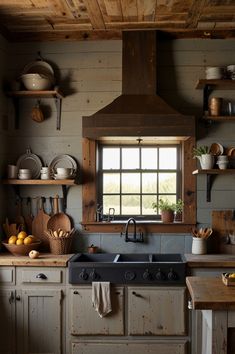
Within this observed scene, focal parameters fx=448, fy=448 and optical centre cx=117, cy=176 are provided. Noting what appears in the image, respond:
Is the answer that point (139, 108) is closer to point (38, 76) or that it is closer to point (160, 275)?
point (38, 76)

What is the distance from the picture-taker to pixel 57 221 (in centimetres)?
405

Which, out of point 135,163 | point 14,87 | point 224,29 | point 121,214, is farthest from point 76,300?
point 224,29

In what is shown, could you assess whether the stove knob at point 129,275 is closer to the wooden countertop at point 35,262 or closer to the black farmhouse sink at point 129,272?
the black farmhouse sink at point 129,272

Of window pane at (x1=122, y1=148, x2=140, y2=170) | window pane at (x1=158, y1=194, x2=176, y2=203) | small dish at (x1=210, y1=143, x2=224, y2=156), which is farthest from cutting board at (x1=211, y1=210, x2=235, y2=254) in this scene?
window pane at (x1=122, y1=148, x2=140, y2=170)

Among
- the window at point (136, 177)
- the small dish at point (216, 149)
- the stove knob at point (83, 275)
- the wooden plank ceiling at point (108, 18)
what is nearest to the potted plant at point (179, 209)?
the window at point (136, 177)

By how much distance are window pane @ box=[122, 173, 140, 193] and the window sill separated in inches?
14.4

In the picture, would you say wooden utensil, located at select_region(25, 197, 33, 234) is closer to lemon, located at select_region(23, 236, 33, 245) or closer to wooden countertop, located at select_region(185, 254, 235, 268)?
lemon, located at select_region(23, 236, 33, 245)

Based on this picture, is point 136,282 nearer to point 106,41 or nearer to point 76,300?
point 76,300

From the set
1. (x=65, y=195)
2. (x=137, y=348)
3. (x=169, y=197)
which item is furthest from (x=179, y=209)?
(x=137, y=348)

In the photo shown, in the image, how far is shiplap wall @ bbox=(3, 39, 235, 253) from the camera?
4000 mm

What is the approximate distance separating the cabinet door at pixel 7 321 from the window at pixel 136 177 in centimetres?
118

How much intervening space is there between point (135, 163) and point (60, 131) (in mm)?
766

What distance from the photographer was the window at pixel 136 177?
4207 mm

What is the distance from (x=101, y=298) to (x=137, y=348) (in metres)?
0.48
